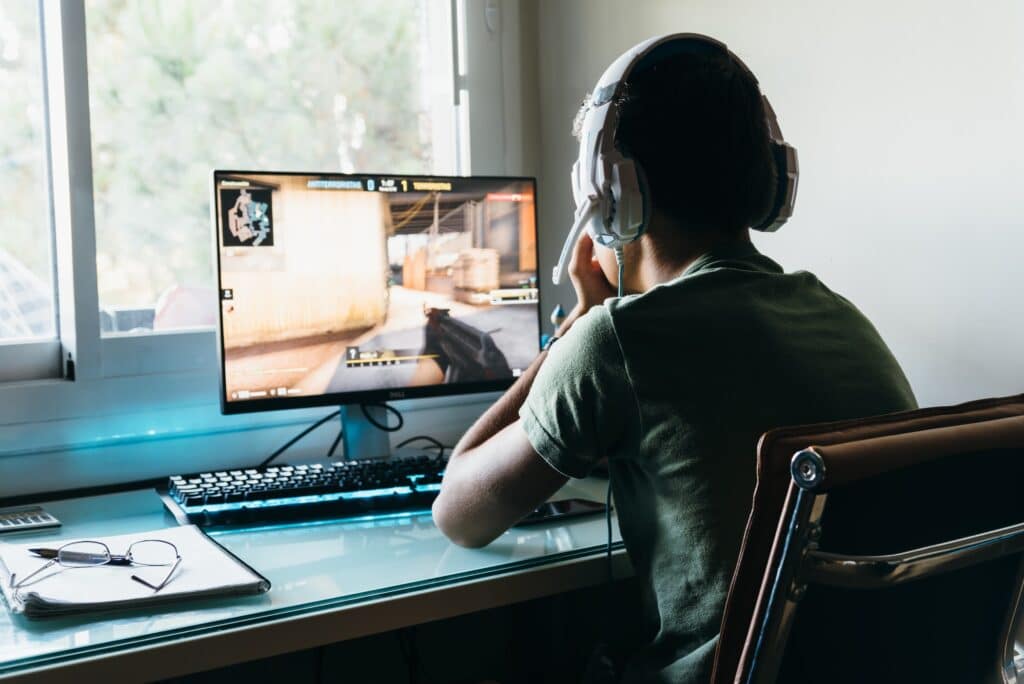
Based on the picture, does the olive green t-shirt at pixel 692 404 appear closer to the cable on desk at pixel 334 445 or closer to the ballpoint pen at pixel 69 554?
the ballpoint pen at pixel 69 554

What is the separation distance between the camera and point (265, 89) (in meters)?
2.00

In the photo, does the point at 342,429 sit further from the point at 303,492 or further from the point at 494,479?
the point at 494,479

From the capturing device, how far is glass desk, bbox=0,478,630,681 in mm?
1026

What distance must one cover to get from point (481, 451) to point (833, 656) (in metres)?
0.54

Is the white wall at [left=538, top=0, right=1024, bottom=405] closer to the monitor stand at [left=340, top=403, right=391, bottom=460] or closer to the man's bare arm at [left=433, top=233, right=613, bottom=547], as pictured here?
the man's bare arm at [left=433, top=233, right=613, bottom=547]

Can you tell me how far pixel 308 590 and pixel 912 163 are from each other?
42.4 inches

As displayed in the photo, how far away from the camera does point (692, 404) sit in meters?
1.06

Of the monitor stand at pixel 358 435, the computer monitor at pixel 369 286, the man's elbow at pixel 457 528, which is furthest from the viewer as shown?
the monitor stand at pixel 358 435

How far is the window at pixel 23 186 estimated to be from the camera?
5.66 ft

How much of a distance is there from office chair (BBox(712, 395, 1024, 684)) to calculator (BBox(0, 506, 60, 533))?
1.04 meters

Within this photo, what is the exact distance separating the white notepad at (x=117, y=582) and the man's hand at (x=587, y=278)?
598 mm

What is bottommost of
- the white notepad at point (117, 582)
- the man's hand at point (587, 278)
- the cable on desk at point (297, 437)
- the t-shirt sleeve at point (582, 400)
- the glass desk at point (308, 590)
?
the glass desk at point (308, 590)

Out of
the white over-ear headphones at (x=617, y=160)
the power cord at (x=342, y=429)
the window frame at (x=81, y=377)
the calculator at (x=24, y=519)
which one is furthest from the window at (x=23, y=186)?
the white over-ear headphones at (x=617, y=160)

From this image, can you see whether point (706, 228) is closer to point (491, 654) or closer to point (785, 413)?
point (785, 413)
